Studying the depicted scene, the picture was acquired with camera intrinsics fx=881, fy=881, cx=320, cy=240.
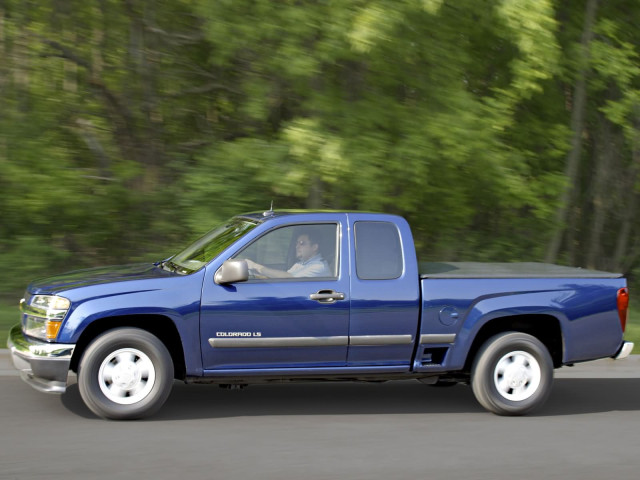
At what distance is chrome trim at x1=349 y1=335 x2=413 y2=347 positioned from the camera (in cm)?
686

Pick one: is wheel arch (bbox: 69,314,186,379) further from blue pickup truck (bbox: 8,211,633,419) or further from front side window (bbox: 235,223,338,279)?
front side window (bbox: 235,223,338,279)

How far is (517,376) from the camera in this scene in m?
7.24

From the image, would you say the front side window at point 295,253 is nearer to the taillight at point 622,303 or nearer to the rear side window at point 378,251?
the rear side window at point 378,251

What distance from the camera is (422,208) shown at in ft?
42.0

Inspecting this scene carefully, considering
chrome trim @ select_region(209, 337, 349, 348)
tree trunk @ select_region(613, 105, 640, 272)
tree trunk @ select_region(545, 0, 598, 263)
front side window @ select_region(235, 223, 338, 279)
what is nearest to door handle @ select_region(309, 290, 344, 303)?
front side window @ select_region(235, 223, 338, 279)

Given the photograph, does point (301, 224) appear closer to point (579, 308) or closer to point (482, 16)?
point (579, 308)

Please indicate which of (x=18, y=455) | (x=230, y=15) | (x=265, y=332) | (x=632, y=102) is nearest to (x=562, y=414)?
(x=265, y=332)

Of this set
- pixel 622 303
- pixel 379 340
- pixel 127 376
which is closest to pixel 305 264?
pixel 379 340

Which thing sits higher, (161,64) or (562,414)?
(161,64)

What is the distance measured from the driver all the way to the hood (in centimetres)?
71

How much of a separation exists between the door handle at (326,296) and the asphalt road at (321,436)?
3.09ft

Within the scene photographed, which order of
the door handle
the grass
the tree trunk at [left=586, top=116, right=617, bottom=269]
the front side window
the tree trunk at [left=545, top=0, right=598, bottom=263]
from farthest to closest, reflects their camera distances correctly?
the tree trunk at [left=586, top=116, right=617, bottom=269], the tree trunk at [left=545, top=0, right=598, bottom=263], the grass, the front side window, the door handle

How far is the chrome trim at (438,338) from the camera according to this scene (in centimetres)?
697

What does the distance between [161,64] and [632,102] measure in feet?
23.9
